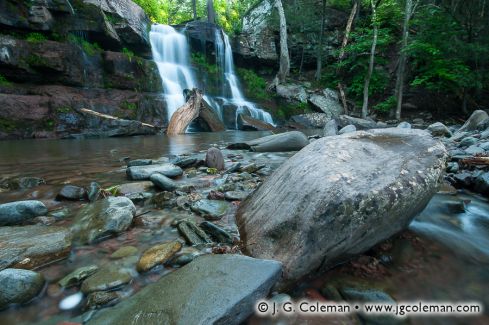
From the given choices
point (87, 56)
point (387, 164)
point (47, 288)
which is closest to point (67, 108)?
point (87, 56)

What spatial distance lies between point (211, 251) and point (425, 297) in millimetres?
1245

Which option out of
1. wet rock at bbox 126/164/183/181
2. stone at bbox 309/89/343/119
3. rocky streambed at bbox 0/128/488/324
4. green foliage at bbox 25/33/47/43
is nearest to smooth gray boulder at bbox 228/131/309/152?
wet rock at bbox 126/164/183/181

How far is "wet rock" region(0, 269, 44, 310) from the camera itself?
51.3 inches

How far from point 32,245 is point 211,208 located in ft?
4.15

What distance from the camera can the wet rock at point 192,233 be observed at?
1.93 meters

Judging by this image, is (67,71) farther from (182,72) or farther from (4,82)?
(182,72)

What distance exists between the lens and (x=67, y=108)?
10195 mm

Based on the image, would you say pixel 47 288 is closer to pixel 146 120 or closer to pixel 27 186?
pixel 27 186

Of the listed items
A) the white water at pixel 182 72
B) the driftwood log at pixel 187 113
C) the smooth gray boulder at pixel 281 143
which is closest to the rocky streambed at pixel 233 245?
the smooth gray boulder at pixel 281 143

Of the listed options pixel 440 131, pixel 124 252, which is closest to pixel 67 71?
pixel 124 252

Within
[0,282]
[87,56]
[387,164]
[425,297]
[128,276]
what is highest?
[87,56]

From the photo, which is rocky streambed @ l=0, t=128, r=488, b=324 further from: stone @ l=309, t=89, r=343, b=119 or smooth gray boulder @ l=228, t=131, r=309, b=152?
stone @ l=309, t=89, r=343, b=119

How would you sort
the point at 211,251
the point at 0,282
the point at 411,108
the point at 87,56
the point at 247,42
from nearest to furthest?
the point at 0,282 < the point at 211,251 < the point at 87,56 < the point at 411,108 < the point at 247,42

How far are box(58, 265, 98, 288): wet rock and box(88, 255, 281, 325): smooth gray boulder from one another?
1.06ft
